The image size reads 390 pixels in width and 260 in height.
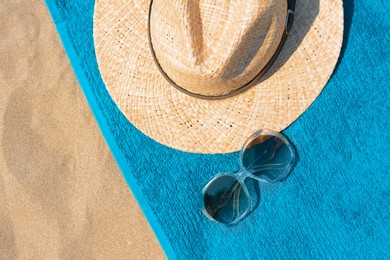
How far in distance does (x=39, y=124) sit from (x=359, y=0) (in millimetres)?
1170

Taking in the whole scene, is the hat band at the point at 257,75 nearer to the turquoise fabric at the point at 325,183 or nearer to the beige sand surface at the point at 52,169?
the turquoise fabric at the point at 325,183

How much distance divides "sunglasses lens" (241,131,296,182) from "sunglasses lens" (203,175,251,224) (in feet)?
0.20

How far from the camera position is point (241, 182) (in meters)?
1.25

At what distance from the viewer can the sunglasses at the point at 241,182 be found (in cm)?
125

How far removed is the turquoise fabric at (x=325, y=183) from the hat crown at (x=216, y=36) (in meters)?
0.35

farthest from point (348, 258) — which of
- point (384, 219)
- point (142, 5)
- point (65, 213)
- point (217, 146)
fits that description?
point (65, 213)

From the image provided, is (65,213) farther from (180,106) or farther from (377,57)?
(377,57)

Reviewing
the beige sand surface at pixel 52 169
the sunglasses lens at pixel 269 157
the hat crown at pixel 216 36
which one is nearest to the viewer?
the hat crown at pixel 216 36

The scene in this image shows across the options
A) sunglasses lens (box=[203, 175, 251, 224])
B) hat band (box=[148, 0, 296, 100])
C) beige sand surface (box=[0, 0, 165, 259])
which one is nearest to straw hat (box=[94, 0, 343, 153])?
hat band (box=[148, 0, 296, 100])

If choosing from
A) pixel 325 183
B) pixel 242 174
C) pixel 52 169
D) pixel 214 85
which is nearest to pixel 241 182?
pixel 242 174

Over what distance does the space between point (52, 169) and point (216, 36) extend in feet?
3.26

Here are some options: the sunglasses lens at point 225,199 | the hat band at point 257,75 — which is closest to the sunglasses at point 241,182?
the sunglasses lens at point 225,199

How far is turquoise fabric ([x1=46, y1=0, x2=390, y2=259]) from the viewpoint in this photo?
126cm

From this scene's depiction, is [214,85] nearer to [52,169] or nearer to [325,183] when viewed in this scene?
[325,183]
